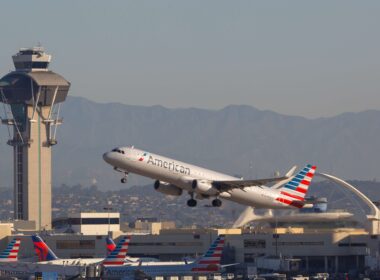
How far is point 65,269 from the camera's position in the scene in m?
180

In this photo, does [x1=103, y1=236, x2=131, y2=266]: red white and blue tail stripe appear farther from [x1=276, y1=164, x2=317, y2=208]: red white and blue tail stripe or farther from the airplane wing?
the airplane wing

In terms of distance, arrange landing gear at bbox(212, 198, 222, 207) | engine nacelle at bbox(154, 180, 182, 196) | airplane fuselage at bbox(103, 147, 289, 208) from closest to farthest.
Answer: airplane fuselage at bbox(103, 147, 289, 208), engine nacelle at bbox(154, 180, 182, 196), landing gear at bbox(212, 198, 222, 207)

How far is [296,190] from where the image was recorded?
162 metres

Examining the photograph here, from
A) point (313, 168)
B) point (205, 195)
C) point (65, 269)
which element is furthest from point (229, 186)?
point (65, 269)

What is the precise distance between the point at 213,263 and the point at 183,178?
26.9m

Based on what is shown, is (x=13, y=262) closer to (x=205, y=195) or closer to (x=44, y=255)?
(x=44, y=255)

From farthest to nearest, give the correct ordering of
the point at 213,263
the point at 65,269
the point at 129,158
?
the point at 65,269, the point at 213,263, the point at 129,158

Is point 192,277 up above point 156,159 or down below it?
below

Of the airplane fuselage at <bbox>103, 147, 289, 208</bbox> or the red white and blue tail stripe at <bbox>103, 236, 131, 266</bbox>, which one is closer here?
the airplane fuselage at <bbox>103, 147, 289, 208</bbox>

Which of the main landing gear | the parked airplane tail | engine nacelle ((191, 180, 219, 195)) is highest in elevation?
engine nacelle ((191, 180, 219, 195))

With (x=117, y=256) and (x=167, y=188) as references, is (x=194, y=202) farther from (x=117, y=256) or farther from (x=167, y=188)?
(x=117, y=256)

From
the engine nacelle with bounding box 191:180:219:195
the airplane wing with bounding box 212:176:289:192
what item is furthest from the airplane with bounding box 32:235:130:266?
the engine nacelle with bounding box 191:180:219:195

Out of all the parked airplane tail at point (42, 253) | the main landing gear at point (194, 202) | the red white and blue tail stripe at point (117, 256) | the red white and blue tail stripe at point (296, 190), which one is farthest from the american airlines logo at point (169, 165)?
the parked airplane tail at point (42, 253)

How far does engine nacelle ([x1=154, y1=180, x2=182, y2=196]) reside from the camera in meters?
146
